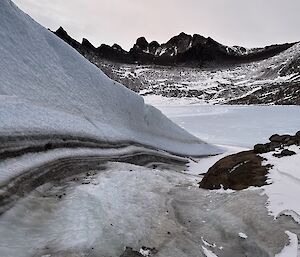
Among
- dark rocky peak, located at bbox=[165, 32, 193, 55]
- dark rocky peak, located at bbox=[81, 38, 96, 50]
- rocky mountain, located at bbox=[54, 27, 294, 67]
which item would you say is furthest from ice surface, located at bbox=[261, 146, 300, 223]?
dark rocky peak, located at bbox=[165, 32, 193, 55]

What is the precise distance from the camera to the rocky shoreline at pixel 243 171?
8625 mm

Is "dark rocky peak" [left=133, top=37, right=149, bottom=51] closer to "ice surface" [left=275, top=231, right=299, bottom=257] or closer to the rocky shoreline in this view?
the rocky shoreline

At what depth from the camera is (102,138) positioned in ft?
34.7

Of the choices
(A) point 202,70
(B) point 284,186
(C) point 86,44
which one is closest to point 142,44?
(C) point 86,44

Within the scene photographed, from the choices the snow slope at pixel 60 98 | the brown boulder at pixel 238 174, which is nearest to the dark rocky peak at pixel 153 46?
the snow slope at pixel 60 98

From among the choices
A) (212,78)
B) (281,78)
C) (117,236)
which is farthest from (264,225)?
(212,78)

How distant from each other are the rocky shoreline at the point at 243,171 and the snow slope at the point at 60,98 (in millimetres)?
3173

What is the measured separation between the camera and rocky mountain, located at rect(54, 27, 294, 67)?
15550 centimetres

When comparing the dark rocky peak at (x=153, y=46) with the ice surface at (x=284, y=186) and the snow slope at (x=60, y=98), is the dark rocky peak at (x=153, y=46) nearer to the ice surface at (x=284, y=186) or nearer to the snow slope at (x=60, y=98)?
the snow slope at (x=60, y=98)

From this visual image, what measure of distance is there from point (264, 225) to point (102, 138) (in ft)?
17.8

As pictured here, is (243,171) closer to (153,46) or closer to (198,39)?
(198,39)

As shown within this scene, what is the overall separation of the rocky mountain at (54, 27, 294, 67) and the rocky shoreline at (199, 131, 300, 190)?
464 ft

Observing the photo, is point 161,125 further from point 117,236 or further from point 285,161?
point 117,236

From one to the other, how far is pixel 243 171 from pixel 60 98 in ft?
17.2
